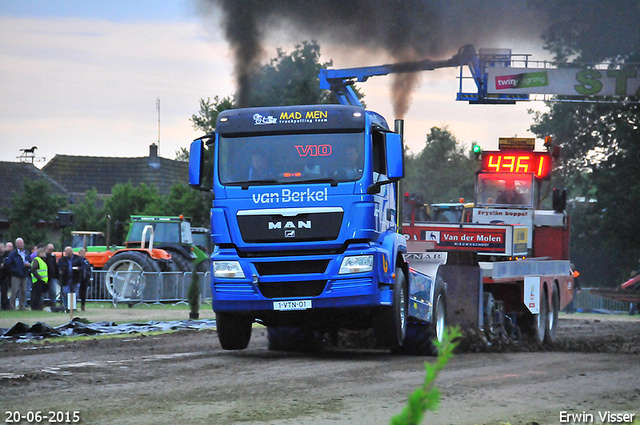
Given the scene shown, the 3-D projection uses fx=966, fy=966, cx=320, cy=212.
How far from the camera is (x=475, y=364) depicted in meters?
12.3

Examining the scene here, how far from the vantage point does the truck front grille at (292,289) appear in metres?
12.0

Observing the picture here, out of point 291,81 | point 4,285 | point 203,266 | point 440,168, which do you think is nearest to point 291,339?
point 4,285

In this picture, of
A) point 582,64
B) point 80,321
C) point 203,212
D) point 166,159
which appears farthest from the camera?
point 166,159

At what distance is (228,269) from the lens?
12.2 metres

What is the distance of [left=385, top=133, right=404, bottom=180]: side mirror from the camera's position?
1210 centimetres

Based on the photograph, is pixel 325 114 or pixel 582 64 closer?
pixel 325 114

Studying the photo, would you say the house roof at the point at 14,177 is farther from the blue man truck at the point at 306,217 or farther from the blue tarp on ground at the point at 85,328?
the blue man truck at the point at 306,217

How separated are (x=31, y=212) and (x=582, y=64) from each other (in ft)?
95.2

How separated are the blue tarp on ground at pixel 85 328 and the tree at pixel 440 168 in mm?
67807

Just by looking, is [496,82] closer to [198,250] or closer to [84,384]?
[198,250]

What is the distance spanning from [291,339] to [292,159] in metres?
3.43

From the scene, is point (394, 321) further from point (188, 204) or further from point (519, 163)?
point (188, 204)

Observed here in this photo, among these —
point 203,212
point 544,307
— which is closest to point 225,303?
point 544,307

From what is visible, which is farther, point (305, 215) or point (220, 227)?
point (220, 227)
